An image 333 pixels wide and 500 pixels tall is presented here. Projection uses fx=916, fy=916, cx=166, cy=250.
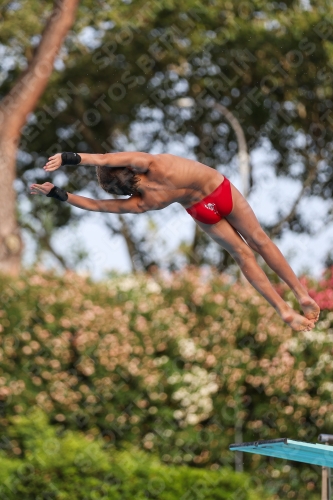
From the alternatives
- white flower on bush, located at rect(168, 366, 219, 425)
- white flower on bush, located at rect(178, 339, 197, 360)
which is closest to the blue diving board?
white flower on bush, located at rect(168, 366, 219, 425)

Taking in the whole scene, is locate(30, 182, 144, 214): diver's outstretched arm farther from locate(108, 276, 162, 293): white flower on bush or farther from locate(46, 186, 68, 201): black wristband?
locate(108, 276, 162, 293): white flower on bush

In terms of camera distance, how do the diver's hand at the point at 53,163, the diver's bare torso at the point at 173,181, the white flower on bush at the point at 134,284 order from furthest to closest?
1. the white flower on bush at the point at 134,284
2. the diver's bare torso at the point at 173,181
3. the diver's hand at the point at 53,163

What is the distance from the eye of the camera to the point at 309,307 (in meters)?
6.49

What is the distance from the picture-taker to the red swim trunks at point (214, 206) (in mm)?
5902

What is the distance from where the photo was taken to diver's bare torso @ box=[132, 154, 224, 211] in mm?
5582

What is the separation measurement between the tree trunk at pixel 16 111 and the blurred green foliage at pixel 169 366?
9.62 ft

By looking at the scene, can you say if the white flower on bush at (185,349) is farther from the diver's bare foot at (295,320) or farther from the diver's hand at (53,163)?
the diver's hand at (53,163)

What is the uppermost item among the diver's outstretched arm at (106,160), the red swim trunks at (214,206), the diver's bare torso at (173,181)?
the diver's outstretched arm at (106,160)

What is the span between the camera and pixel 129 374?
44.6 ft

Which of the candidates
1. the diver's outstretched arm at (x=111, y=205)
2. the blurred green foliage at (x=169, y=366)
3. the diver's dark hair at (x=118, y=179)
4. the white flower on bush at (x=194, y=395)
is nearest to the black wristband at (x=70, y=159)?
the diver's dark hair at (x=118, y=179)

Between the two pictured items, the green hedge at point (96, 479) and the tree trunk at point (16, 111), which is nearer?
the green hedge at point (96, 479)

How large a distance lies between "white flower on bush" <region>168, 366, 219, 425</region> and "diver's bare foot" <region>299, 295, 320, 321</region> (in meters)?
7.43

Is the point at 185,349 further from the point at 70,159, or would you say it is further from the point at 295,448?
the point at 70,159

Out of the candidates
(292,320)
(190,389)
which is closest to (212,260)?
(190,389)
